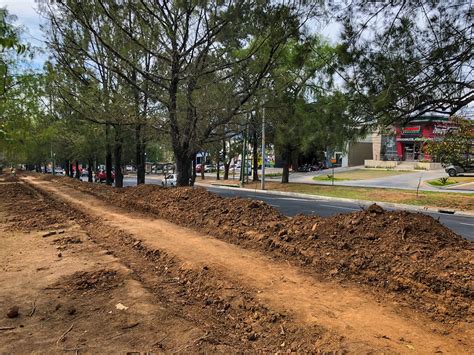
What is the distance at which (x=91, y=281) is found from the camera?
535 centimetres

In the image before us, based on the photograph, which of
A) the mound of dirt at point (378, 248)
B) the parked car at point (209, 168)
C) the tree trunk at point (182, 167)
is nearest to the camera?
the mound of dirt at point (378, 248)

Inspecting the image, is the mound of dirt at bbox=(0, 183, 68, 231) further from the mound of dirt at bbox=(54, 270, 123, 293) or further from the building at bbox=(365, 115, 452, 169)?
the building at bbox=(365, 115, 452, 169)

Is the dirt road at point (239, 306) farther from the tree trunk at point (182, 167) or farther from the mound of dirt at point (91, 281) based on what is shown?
the tree trunk at point (182, 167)

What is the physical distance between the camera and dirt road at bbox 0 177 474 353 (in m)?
3.60

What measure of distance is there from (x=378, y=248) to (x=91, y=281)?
3.77 m

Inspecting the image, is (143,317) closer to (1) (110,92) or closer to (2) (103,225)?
(2) (103,225)

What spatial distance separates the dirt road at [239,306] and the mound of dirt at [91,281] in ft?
0.21

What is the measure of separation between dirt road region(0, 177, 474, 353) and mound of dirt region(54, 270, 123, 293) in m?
0.06

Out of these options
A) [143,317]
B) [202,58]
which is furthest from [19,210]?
[143,317]

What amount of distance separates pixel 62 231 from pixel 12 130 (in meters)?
2.59

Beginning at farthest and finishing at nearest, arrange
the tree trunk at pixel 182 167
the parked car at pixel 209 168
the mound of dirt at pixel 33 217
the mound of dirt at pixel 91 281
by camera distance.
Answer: the parked car at pixel 209 168
the tree trunk at pixel 182 167
the mound of dirt at pixel 33 217
the mound of dirt at pixel 91 281

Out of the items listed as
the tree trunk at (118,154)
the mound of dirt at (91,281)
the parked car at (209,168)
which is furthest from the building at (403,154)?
the mound of dirt at (91,281)

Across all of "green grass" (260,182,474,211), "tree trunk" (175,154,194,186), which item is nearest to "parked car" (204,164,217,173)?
"green grass" (260,182,474,211)

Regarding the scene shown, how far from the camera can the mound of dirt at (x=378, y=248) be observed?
14.9 ft
